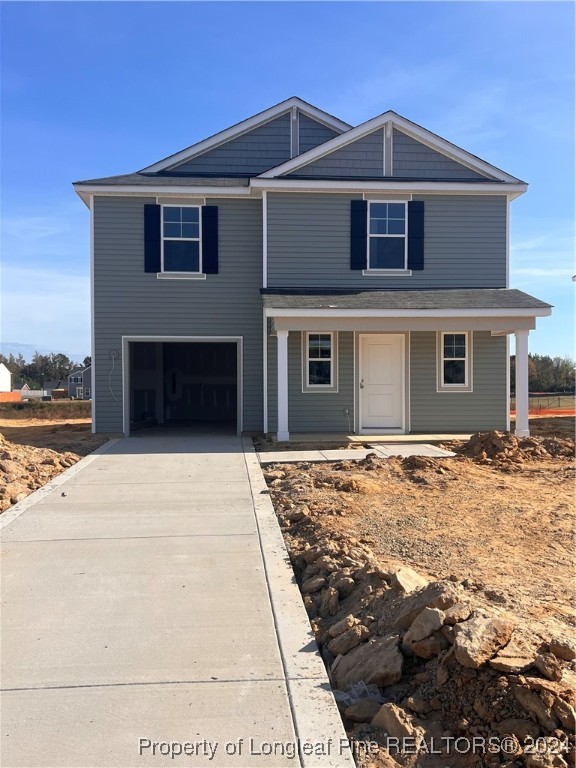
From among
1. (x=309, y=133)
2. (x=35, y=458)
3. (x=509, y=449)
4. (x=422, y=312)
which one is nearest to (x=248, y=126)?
(x=309, y=133)

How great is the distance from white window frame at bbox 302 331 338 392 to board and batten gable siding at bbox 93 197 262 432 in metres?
1.16

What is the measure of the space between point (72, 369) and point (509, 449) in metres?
73.1

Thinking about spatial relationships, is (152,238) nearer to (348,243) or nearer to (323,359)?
(348,243)

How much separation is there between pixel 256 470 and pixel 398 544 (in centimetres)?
459

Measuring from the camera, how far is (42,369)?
3209 inches

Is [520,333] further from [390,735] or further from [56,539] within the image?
[390,735]

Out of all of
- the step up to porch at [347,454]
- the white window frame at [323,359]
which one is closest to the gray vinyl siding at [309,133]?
the white window frame at [323,359]

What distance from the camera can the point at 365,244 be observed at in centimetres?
1491

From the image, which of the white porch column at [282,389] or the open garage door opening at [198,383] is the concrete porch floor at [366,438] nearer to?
the white porch column at [282,389]

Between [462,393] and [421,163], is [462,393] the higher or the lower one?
the lower one

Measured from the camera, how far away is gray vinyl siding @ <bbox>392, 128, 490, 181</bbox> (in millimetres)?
15320

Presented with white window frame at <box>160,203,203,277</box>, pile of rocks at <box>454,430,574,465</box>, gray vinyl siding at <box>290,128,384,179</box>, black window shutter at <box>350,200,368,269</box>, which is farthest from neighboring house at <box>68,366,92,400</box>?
pile of rocks at <box>454,430,574,465</box>

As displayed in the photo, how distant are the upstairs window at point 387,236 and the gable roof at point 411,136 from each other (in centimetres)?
172

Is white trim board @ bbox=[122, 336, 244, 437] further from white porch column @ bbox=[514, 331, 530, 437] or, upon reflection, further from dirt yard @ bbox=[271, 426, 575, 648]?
white porch column @ bbox=[514, 331, 530, 437]
